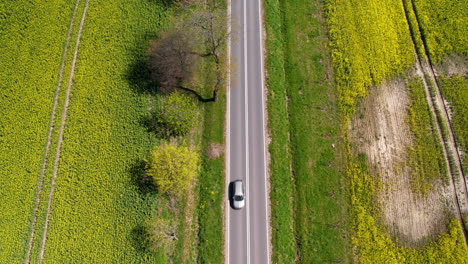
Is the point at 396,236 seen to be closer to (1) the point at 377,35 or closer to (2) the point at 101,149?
(1) the point at 377,35

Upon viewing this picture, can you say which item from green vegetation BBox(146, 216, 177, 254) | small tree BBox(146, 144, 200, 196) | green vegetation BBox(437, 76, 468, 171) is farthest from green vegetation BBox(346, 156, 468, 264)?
green vegetation BBox(146, 216, 177, 254)

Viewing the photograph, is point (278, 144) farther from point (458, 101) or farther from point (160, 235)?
point (458, 101)

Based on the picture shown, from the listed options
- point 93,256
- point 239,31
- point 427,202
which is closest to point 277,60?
point 239,31

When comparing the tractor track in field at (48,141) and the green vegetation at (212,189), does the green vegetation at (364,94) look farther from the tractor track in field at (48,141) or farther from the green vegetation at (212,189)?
the tractor track in field at (48,141)

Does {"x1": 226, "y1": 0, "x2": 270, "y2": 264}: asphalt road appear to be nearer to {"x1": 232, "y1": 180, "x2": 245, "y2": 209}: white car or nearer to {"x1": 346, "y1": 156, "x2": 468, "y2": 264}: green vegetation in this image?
{"x1": 232, "y1": 180, "x2": 245, "y2": 209}: white car

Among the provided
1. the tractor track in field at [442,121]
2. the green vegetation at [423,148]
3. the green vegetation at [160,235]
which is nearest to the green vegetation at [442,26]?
the tractor track in field at [442,121]
